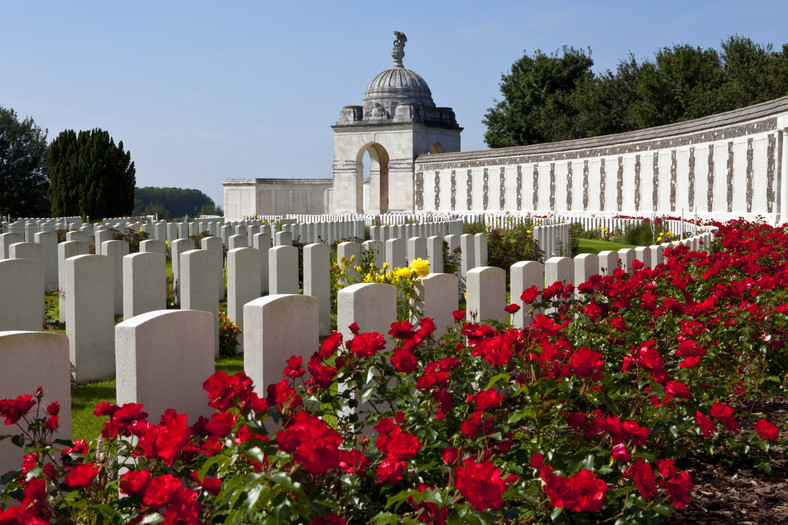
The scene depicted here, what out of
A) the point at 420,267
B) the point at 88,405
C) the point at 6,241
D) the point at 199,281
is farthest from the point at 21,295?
the point at 6,241

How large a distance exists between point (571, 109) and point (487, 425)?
51419 mm

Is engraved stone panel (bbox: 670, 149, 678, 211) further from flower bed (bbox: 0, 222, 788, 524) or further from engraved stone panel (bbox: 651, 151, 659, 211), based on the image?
flower bed (bbox: 0, 222, 788, 524)

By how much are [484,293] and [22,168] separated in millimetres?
50090

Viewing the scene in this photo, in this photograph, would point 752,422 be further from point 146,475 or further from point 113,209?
point 113,209

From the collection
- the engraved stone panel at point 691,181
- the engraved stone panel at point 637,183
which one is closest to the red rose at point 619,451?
the engraved stone panel at point 691,181

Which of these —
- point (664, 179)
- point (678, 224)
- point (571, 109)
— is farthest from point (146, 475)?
point (571, 109)

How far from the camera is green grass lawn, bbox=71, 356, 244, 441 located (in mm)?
5350

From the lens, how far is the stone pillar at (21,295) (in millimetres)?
6129

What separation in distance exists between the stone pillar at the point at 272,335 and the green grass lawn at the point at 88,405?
2162 mm

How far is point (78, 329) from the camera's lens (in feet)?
20.3

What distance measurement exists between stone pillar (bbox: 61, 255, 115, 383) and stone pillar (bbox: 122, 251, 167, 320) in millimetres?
473

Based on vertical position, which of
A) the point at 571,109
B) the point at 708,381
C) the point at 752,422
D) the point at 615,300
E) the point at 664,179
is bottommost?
the point at 752,422

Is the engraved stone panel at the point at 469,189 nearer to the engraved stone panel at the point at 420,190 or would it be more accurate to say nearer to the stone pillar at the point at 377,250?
the engraved stone panel at the point at 420,190

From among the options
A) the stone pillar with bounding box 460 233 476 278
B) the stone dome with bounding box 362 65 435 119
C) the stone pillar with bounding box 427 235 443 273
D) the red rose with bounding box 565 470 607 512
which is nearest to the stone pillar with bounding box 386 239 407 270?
the stone pillar with bounding box 427 235 443 273
